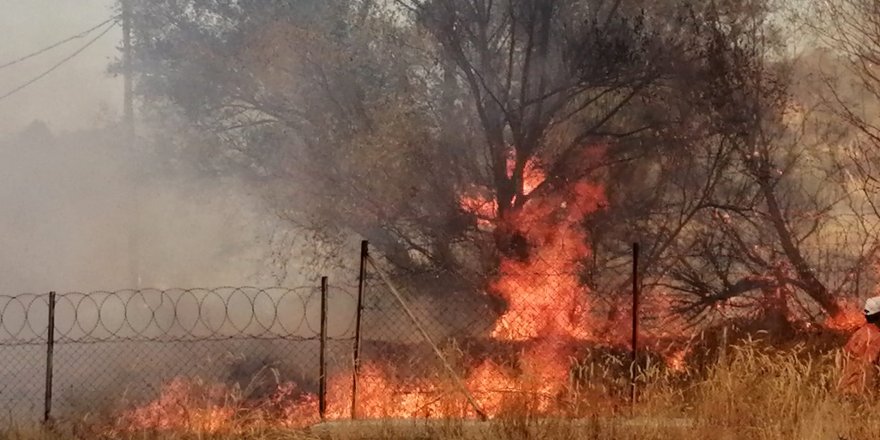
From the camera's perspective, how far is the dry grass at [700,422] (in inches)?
275

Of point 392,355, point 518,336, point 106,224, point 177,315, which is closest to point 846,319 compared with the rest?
point 518,336

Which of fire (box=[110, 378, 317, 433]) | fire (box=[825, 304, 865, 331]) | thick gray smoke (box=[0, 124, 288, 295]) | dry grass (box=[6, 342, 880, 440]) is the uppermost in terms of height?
thick gray smoke (box=[0, 124, 288, 295])

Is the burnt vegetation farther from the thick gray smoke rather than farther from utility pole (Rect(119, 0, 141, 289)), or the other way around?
utility pole (Rect(119, 0, 141, 289))

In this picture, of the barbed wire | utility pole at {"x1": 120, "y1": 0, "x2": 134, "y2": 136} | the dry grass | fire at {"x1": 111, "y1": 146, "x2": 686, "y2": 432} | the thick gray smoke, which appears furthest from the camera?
utility pole at {"x1": 120, "y1": 0, "x2": 134, "y2": 136}

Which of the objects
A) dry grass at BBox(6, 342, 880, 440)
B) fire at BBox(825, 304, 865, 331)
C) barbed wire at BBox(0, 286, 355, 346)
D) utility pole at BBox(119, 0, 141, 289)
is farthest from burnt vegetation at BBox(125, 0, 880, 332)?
utility pole at BBox(119, 0, 141, 289)

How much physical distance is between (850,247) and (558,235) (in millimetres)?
4549

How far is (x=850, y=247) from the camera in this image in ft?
42.9

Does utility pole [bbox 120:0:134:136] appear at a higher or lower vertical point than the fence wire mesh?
higher

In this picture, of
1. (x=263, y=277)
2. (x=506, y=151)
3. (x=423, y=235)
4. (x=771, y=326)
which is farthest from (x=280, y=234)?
(x=771, y=326)

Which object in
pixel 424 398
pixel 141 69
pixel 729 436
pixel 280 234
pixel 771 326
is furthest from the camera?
pixel 141 69

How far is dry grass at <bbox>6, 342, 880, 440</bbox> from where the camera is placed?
6.98 meters

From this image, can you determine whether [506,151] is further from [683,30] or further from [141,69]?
[141,69]

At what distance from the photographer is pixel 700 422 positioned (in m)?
7.33

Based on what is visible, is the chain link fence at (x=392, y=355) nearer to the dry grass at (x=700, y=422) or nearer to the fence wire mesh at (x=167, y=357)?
the fence wire mesh at (x=167, y=357)
